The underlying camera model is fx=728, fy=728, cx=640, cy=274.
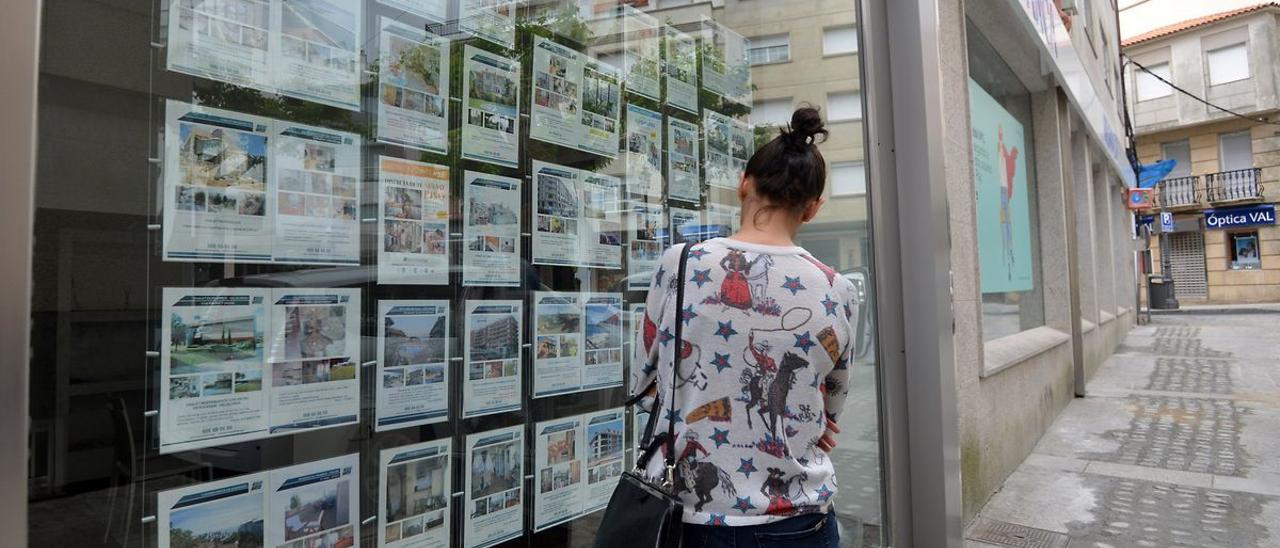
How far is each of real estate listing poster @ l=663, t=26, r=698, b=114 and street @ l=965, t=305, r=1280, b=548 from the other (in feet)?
9.71

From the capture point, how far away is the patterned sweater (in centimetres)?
154

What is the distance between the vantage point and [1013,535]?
416 cm

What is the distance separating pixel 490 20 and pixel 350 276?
902 millimetres

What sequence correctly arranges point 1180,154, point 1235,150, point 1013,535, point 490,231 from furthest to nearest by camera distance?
1. point 1180,154
2. point 1235,150
3. point 1013,535
4. point 490,231

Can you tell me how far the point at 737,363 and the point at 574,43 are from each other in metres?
1.40

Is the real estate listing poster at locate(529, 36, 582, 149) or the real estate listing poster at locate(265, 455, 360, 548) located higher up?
the real estate listing poster at locate(529, 36, 582, 149)

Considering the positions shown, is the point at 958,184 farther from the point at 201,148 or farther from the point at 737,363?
the point at 201,148

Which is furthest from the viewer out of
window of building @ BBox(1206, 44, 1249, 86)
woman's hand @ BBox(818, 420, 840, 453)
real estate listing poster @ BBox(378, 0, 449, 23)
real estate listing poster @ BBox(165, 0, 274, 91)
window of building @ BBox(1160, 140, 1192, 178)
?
window of building @ BBox(1160, 140, 1192, 178)

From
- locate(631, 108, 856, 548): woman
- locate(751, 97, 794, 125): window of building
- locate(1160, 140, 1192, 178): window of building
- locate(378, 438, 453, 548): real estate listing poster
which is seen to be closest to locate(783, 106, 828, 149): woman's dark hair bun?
locate(631, 108, 856, 548): woman

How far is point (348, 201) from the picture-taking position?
1717 mm

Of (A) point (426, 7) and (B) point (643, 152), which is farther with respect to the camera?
(B) point (643, 152)

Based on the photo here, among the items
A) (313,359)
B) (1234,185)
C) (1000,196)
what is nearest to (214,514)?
(313,359)

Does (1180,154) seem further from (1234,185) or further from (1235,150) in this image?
(1234,185)

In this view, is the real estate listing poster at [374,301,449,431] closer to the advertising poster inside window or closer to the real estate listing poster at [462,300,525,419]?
the real estate listing poster at [462,300,525,419]
